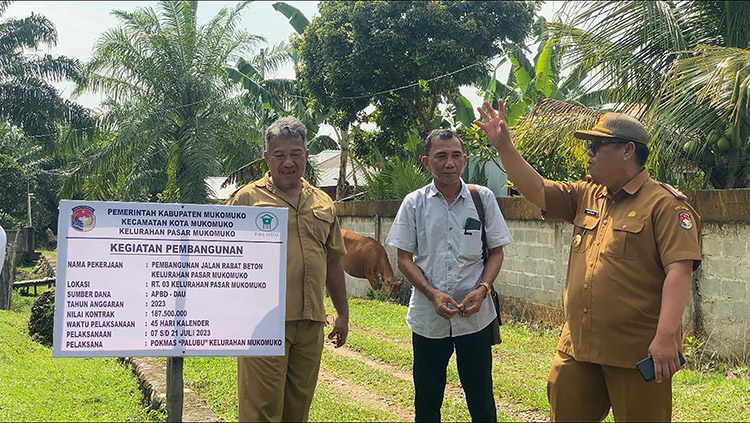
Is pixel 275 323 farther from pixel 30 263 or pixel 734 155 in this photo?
pixel 30 263

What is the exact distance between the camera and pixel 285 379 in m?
3.78

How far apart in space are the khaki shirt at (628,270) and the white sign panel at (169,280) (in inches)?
58.1

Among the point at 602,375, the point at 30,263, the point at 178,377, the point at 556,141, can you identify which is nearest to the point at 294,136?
the point at 178,377

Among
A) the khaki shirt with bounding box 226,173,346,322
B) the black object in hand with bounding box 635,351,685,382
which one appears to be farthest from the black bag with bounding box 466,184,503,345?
the black object in hand with bounding box 635,351,685,382

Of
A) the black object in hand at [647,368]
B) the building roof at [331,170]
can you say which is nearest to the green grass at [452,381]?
the black object in hand at [647,368]

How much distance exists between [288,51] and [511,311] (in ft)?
52.2

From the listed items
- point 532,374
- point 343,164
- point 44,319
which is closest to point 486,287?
point 532,374

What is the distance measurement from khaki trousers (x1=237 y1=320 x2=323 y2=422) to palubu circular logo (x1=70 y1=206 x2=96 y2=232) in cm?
101

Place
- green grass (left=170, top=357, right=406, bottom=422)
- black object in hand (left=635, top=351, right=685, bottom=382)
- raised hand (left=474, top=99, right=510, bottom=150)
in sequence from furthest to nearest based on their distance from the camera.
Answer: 1. green grass (left=170, top=357, right=406, bottom=422)
2. raised hand (left=474, top=99, right=510, bottom=150)
3. black object in hand (left=635, top=351, right=685, bottom=382)

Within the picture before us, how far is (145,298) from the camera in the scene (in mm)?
3609

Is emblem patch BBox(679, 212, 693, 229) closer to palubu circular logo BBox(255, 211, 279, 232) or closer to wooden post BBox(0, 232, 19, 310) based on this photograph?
palubu circular logo BBox(255, 211, 279, 232)

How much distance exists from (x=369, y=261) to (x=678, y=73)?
7.18 metres

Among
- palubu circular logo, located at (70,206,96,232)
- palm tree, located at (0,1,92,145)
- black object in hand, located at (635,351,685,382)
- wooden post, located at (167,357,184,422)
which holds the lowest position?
wooden post, located at (167,357,184,422)

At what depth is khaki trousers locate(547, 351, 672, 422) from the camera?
3318mm
